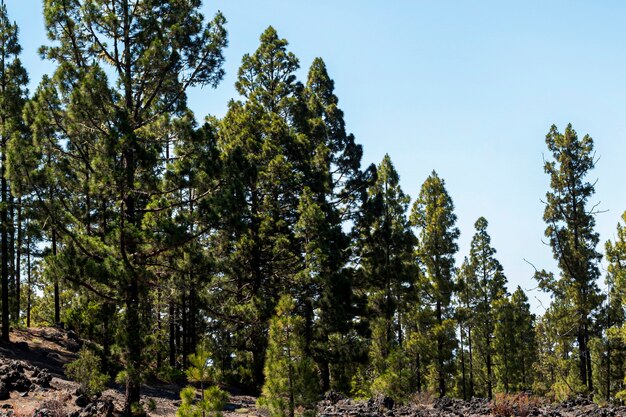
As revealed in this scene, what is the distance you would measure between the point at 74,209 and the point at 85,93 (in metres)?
3.09

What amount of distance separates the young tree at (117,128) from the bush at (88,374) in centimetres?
76

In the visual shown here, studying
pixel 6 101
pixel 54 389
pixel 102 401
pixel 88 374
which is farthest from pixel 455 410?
pixel 6 101

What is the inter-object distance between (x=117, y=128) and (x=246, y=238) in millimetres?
12704

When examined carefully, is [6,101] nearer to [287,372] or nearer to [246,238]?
[246,238]

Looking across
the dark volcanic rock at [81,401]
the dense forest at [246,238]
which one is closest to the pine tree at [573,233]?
the dense forest at [246,238]

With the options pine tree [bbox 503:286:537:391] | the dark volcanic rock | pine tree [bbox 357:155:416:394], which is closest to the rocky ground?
the dark volcanic rock

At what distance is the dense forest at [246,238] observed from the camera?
53.2ft

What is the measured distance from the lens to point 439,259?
3559cm

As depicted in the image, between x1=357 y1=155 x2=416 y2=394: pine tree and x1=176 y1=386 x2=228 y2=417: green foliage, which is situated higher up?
x1=357 y1=155 x2=416 y2=394: pine tree

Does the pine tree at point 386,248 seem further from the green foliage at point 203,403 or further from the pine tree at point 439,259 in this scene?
the green foliage at point 203,403

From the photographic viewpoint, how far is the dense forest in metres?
16.2

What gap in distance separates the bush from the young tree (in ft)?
2.49

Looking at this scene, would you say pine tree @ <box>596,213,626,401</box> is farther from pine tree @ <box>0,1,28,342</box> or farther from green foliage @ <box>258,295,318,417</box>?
pine tree @ <box>0,1,28,342</box>

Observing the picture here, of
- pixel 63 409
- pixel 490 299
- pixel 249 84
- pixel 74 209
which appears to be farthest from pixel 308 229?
pixel 490 299
